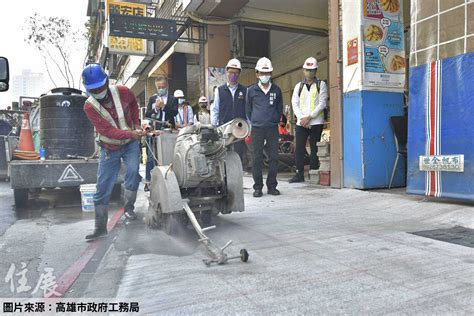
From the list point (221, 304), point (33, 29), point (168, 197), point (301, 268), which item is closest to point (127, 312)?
point (221, 304)

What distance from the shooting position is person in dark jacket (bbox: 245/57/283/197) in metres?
6.57

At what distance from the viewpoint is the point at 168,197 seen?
4020mm

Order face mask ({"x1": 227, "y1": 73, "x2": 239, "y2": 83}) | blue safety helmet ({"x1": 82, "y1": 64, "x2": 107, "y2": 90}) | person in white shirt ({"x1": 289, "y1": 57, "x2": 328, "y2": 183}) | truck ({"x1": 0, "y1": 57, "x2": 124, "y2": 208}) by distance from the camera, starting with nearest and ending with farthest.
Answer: blue safety helmet ({"x1": 82, "y1": 64, "x2": 107, "y2": 90}), truck ({"x1": 0, "y1": 57, "x2": 124, "y2": 208}), face mask ({"x1": 227, "y1": 73, "x2": 239, "y2": 83}), person in white shirt ({"x1": 289, "y1": 57, "x2": 328, "y2": 183})

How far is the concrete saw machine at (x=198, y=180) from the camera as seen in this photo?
4094 millimetres

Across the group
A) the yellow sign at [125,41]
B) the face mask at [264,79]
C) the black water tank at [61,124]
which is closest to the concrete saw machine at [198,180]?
the face mask at [264,79]

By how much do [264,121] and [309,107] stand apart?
127 centimetres

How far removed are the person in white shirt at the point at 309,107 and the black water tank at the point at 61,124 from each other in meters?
3.90

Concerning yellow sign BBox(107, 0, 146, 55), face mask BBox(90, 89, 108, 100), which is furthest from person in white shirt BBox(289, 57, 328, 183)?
yellow sign BBox(107, 0, 146, 55)

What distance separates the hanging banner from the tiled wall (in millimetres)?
857

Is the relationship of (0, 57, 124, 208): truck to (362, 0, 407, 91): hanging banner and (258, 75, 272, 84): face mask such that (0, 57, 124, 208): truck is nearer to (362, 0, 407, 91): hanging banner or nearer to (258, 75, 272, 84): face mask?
(258, 75, 272, 84): face mask

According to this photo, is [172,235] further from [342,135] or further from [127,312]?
[342,135]

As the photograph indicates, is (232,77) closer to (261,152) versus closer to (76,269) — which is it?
(261,152)

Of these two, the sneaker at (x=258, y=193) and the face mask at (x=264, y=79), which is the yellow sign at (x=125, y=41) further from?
the sneaker at (x=258, y=193)

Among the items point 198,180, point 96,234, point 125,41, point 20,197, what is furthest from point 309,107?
point 125,41
